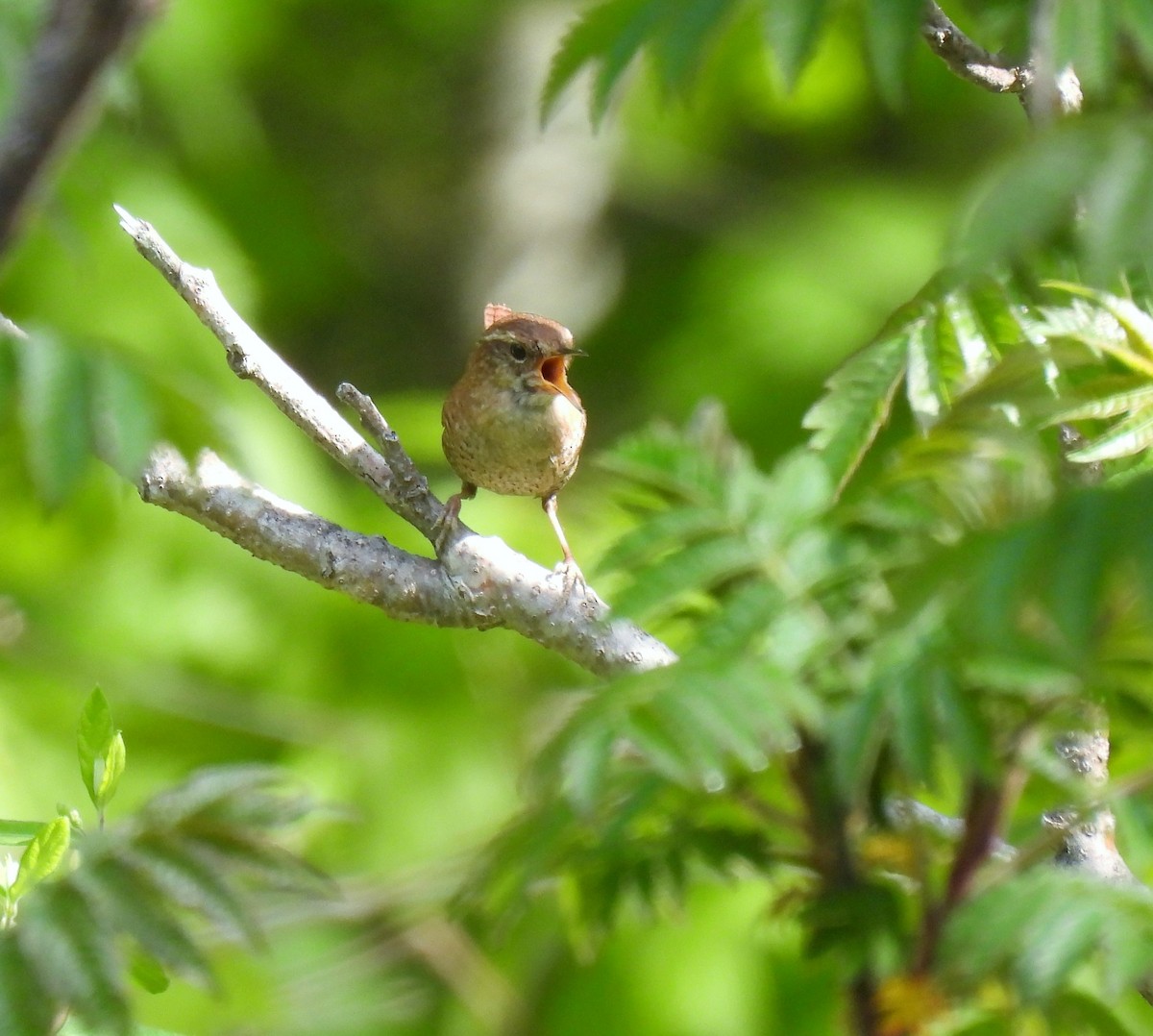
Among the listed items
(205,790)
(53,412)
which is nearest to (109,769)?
(205,790)

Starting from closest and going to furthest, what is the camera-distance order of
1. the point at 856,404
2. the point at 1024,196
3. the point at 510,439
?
the point at 1024,196 < the point at 856,404 < the point at 510,439

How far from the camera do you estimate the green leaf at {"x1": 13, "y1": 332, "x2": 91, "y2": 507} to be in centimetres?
145

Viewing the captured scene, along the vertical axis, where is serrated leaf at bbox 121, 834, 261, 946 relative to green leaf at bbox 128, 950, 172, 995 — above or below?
above

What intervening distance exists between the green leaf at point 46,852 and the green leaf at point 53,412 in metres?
0.43

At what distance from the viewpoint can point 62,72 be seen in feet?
3.43

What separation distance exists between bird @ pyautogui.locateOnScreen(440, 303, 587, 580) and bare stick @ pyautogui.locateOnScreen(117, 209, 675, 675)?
45.5 inches

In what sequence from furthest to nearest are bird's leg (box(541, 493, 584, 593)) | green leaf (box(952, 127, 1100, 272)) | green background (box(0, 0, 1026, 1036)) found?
green background (box(0, 0, 1026, 1036))
bird's leg (box(541, 493, 584, 593))
green leaf (box(952, 127, 1100, 272))

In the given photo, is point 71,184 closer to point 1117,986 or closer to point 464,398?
point 464,398

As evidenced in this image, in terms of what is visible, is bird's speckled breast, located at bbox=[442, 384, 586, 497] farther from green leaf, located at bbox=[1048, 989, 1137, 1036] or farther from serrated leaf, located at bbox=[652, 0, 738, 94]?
green leaf, located at bbox=[1048, 989, 1137, 1036]

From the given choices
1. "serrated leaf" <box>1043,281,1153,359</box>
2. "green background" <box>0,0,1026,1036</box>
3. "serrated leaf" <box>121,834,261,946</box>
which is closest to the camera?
"serrated leaf" <box>121,834,261,946</box>

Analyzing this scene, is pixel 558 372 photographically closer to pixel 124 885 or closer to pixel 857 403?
pixel 857 403

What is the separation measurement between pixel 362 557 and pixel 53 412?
3.35 ft

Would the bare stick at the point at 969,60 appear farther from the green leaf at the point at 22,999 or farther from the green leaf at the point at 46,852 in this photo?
the green leaf at the point at 22,999

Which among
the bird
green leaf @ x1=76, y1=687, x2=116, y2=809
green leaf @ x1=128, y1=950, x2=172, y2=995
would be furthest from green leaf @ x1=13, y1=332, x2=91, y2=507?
the bird
